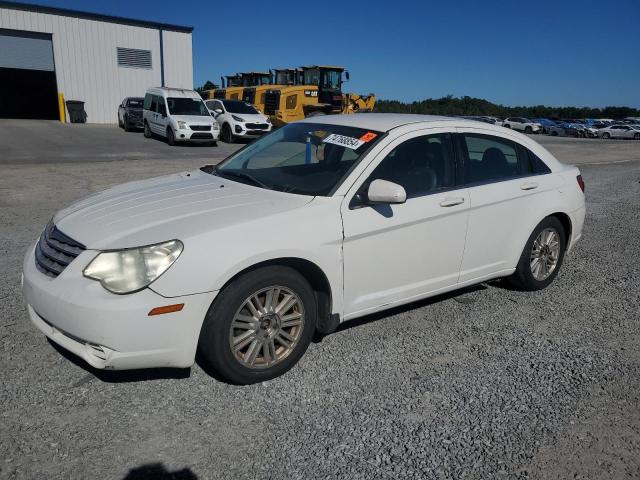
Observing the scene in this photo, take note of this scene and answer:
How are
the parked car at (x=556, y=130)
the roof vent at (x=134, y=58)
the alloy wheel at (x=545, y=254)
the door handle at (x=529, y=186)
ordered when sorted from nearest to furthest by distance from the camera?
the door handle at (x=529, y=186) < the alloy wheel at (x=545, y=254) < the roof vent at (x=134, y=58) < the parked car at (x=556, y=130)

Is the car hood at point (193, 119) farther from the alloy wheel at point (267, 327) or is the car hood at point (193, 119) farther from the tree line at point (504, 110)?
the tree line at point (504, 110)

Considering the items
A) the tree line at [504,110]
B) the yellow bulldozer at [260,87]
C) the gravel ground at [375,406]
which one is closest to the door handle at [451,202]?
the gravel ground at [375,406]

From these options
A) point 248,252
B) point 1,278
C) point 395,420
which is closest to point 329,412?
point 395,420

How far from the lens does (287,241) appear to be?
3150 mm

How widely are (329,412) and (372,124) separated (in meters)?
2.15

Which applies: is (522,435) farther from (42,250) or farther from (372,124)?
(42,250)

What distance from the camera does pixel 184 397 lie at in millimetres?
3105

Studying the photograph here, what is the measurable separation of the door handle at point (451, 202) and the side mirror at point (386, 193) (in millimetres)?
602

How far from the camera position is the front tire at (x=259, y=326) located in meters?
3.03

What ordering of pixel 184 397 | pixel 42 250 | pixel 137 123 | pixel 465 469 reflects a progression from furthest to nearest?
1. pixel 137 123
2. pixel 42 250
3. pixel 184 397
4. pixel 465 469

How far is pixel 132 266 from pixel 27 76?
130ft

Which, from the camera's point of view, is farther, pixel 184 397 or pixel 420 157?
pixel 420 157

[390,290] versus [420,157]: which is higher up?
[420,157]

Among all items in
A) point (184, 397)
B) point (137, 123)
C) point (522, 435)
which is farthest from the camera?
point (137, 123)
